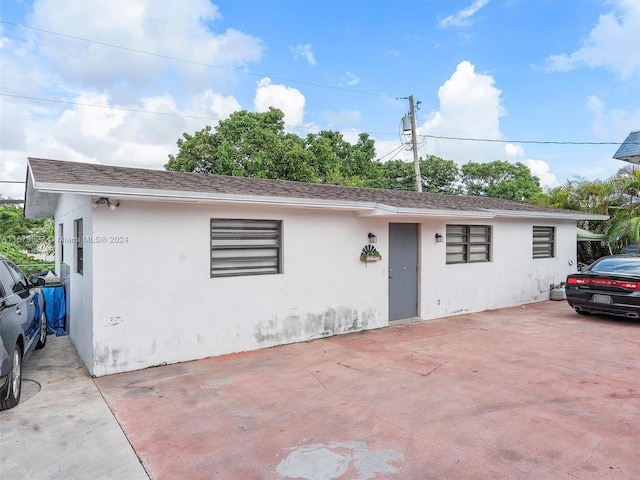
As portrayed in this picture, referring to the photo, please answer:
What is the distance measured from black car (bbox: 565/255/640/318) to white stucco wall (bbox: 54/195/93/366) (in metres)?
9.35

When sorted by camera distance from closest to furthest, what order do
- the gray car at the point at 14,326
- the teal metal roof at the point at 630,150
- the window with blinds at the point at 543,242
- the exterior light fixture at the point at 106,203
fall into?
the gray car at the point at 14,326
the exterior light fixture at the point at 106,203
the window with blinds at the point at 543,242
the teal metal roof at the point at 630,150

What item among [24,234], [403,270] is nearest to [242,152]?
[24,234]

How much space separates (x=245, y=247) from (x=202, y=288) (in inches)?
37.5

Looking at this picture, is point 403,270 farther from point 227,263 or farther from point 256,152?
point 256,152

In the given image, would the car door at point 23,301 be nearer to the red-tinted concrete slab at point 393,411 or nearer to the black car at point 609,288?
the red-tinted concrete slab at point 393,411

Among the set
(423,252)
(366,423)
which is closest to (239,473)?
(366,423)

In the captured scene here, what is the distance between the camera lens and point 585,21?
12.1 m

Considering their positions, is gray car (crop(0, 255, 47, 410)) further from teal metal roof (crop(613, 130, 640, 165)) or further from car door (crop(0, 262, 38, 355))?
teal metal roof (crop(613, 130, 640, 165))

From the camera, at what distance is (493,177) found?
3183cm

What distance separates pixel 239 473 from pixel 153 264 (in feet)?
11.4

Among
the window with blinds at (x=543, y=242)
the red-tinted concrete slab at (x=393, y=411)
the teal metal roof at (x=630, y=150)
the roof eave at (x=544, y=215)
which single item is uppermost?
the teal metal roof at (x=630, y=150)

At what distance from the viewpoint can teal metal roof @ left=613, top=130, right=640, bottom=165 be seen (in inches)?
693

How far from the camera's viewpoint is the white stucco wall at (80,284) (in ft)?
17.4

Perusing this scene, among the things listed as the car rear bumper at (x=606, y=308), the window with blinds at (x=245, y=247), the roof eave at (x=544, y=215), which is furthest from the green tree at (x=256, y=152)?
the car rear bumper at (x=606, y=308)
